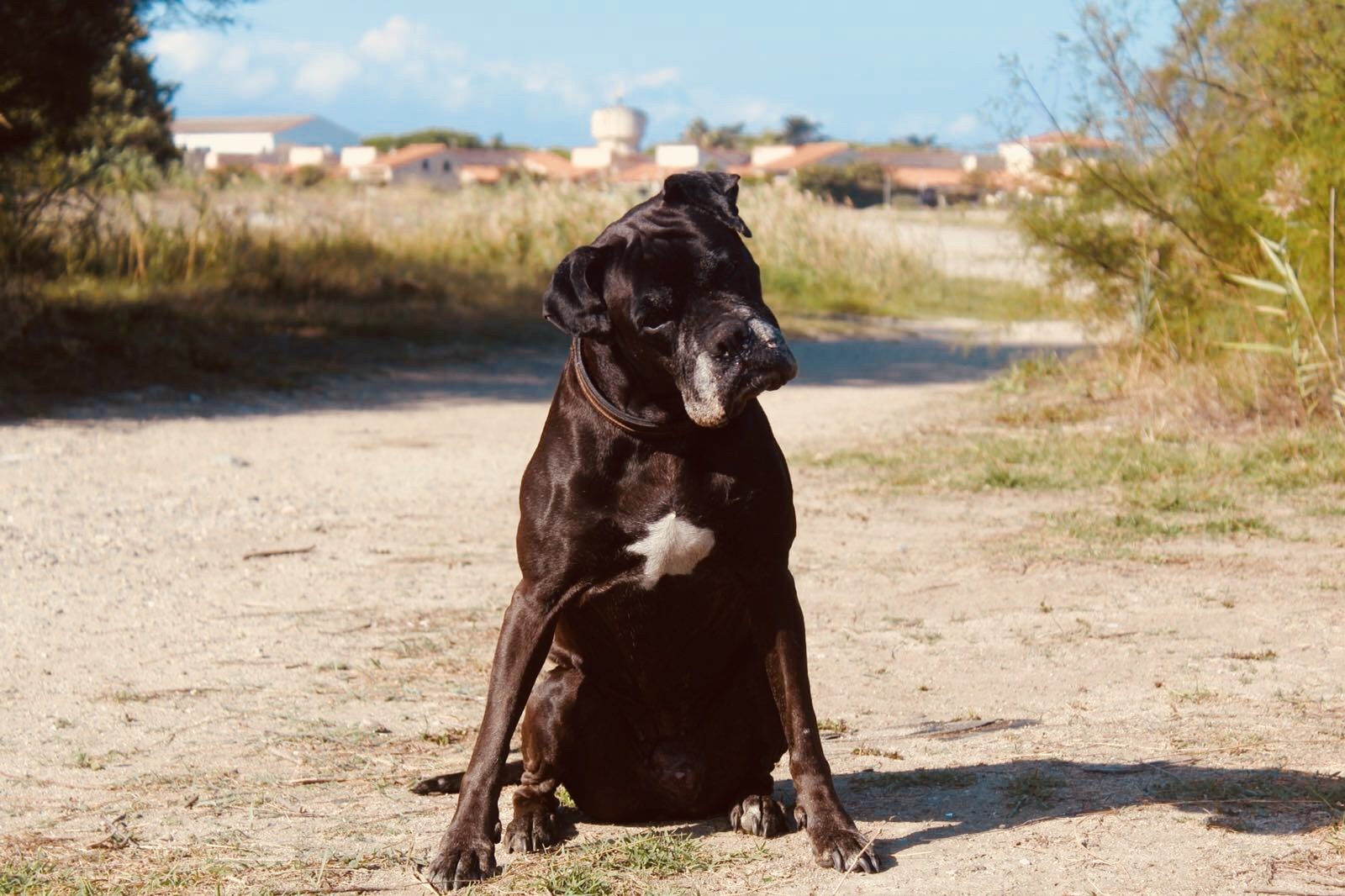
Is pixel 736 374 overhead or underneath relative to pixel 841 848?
overhead

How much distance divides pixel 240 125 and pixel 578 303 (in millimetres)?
157885

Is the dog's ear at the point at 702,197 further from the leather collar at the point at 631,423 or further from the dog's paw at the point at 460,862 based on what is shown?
the dog's paw at the point at 460,862

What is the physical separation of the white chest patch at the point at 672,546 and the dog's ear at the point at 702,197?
0.63 meters

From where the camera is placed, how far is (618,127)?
10106 centimetres

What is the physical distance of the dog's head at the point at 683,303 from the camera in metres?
Result: 2.93

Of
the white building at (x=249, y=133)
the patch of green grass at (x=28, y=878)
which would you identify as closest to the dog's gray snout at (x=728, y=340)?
the patch of green grass at (x=28, y=878)

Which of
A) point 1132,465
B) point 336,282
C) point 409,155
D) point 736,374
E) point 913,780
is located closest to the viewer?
point 736,374

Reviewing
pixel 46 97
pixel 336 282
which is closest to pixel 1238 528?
pixel 46 97

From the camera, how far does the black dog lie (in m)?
3.11

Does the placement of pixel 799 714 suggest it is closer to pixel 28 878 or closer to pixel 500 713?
pixel 500 713

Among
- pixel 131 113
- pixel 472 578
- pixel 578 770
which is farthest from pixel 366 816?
pixel 131 113

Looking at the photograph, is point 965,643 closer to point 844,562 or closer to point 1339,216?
point 844,562

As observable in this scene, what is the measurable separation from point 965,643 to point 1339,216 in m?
5.01

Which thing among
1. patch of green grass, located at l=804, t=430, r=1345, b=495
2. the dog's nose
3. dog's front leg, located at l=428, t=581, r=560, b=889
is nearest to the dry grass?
patch of green grass, located at l=804, t=430, r=1345, b=495
